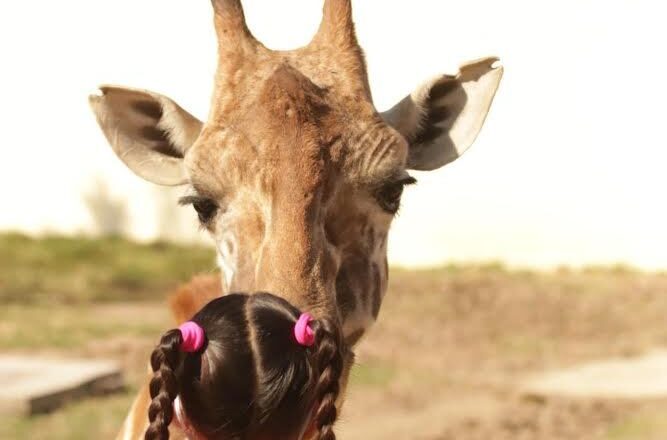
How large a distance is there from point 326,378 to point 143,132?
7.78ft

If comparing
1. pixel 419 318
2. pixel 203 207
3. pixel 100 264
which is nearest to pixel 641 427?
pixel 419 318

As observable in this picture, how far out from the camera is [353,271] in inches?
158

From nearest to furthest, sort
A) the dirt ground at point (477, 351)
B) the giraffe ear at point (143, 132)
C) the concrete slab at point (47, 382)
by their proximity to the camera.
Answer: the giraffe ear at point (143, 132) < the concrete slab at point (47, 382) < the dirt ground at point (477, 351)

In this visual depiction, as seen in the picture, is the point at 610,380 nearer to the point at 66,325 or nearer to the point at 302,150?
the point at 66,325

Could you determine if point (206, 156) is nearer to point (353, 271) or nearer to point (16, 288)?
point (353, 271)

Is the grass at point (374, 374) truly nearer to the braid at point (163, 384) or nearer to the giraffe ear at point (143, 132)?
the giraffe ear at point (143, 132)

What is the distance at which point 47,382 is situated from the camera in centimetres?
1022

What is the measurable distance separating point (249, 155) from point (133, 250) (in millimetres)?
14835

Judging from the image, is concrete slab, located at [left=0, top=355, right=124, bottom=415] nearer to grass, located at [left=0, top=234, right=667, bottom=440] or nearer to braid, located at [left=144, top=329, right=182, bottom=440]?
grass, located at [left=0, top=234, right=667, bottom=440]

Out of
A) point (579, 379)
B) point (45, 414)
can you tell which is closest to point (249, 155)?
point (45, 414)

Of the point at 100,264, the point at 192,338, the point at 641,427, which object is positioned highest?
the point at 192,338

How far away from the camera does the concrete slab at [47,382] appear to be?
955 cm

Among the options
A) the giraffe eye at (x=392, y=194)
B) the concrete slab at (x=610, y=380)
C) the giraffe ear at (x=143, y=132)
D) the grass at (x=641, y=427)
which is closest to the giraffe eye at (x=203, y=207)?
the giraffe ear at (x=143, y=132)

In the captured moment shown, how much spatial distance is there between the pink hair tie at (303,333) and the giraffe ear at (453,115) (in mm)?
2039
